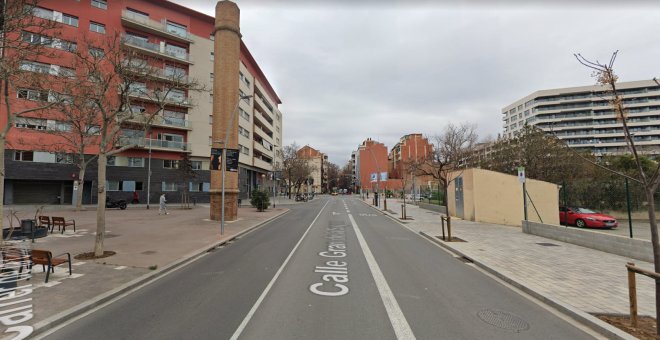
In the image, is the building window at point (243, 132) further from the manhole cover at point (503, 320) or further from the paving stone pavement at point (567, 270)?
the manhole cover at point (503, 320)

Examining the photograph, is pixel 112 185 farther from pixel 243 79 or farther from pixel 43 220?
pixel 43 220

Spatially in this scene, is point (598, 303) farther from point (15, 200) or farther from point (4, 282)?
point (15, 200)

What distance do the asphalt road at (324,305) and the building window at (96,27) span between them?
3940 centimetres

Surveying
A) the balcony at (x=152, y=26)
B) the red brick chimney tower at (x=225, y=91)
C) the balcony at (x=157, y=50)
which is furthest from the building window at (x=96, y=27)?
the red brick chimney tower at (x=225, y=91)

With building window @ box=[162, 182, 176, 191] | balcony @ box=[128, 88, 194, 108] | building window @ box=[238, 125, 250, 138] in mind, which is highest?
building window @ box=[238, 125, 250, 138]

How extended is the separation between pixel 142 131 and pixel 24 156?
11337 mm

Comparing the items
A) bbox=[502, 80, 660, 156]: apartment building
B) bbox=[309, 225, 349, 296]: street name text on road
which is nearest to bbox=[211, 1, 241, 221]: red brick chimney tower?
bbox=[309, 225, 349, 296]: street name text on road

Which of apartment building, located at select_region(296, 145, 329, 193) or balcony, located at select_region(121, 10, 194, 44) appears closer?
balcony, located at select_region(121, 10, 194, 44)

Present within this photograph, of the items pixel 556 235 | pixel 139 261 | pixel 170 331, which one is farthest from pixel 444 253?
pixel 139 261

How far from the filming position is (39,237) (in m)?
12.6

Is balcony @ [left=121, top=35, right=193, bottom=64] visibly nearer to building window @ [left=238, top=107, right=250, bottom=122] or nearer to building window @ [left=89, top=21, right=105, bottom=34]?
building window @ [left=89, top=21, right=105, bottom=34]

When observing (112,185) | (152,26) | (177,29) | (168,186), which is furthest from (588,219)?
(177,29)

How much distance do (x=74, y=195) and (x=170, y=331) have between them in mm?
40117

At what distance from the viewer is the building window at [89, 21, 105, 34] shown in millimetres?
35188
